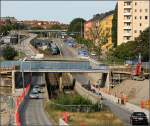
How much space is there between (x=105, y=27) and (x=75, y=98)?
91.8m

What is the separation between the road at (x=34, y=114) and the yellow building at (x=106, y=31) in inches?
2645

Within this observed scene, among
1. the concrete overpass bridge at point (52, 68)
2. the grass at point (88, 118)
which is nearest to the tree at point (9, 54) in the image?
the concrete overpass bridge at point (52, 68)

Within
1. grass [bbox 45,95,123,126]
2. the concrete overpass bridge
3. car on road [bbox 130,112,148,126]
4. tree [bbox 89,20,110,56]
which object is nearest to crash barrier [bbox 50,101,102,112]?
grass [bbox 45,95,123,126]

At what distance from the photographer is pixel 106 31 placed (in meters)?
144

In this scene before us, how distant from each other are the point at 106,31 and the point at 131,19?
23487 mm

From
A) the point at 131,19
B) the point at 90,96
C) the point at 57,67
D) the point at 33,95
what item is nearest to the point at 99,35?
the point at 131,19

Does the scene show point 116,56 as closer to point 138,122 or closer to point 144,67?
point 144,67

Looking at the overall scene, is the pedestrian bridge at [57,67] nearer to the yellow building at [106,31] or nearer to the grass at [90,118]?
the grass at [90,118]

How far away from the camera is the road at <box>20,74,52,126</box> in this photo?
1693 inches

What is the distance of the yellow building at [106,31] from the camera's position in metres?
137

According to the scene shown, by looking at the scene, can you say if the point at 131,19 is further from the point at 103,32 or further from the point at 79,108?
the point at 79,108

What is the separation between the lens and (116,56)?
11056 cm

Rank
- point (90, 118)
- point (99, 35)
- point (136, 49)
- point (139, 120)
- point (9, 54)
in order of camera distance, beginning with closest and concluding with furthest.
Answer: point (139, 120), point (90, 118), point (136, 49), point (9, 54), point (99, 35)

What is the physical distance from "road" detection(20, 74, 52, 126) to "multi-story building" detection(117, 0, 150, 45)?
52815 millimetres
